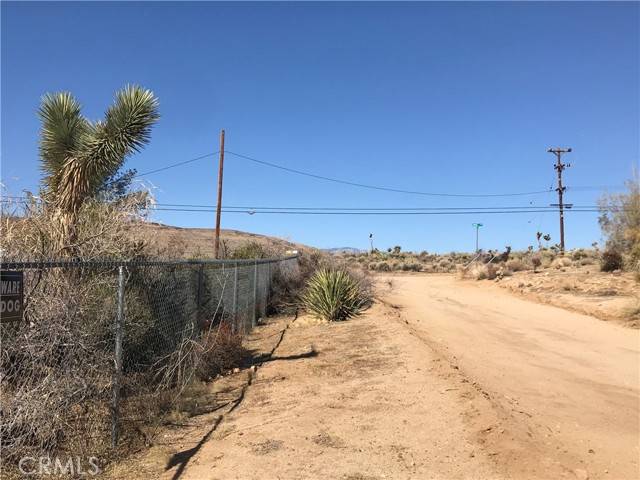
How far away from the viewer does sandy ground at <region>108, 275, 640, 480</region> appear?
5352 millimetres

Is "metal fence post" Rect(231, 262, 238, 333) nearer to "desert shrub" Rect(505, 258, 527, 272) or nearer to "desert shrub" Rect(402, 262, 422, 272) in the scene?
"desert shrub" Rect(505, 258, 527, 272)

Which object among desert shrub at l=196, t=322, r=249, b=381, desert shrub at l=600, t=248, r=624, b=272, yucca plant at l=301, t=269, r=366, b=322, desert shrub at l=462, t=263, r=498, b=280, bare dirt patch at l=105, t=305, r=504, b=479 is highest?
desert shrub at l=600, t=248, r=624, b=272

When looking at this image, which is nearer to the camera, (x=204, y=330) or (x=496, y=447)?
(x=496, y=447)

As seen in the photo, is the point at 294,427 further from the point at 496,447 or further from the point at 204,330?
the point at 204,330

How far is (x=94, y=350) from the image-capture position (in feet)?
18.9

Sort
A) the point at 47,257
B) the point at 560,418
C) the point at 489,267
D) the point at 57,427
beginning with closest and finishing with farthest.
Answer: the point at 57,427 < the point at 560,418 < the point at 47,257 < the point at 489,267

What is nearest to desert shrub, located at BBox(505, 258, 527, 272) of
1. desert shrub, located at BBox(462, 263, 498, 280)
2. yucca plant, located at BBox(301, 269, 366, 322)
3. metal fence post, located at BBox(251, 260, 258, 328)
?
desert shrub, located at BBox(462, 263, 498, 280)

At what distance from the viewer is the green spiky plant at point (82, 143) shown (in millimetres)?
8781

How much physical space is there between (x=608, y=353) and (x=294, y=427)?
808cm

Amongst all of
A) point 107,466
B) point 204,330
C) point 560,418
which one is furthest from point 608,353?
point 107,466

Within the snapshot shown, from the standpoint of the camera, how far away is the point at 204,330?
32.6 ft

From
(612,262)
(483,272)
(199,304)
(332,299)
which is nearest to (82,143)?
(199,304)

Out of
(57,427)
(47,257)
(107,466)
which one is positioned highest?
(47,257)

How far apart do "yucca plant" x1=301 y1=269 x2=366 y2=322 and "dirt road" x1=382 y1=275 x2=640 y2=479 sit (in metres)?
1.58
